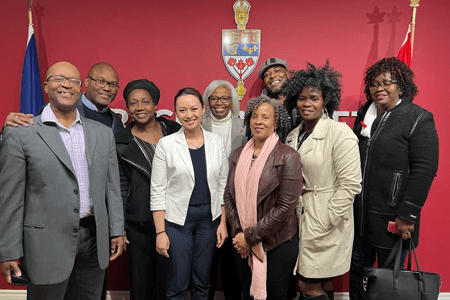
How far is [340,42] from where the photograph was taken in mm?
3182

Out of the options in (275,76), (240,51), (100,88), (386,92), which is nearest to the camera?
(386,92)

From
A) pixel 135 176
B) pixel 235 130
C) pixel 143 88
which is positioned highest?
pixel 143 88

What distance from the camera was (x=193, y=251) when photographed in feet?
7.29

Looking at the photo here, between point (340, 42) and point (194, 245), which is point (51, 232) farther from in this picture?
point (340, 42)

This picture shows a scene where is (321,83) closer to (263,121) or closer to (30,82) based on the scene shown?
(263,121)

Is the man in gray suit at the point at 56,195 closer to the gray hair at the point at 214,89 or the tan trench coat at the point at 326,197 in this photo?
the gray hair at the point at 214,89

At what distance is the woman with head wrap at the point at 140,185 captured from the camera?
2389mm

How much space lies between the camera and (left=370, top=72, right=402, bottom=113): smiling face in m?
2.32

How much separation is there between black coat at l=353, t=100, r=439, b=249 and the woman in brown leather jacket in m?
0.75

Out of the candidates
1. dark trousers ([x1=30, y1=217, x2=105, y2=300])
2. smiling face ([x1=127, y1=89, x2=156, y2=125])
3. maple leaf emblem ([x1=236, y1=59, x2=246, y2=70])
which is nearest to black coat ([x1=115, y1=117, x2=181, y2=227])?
smiling face ([x1=127, y1=89, x2=156, y2=125])

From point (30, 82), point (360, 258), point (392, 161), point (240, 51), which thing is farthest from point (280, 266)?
point (30, 82)

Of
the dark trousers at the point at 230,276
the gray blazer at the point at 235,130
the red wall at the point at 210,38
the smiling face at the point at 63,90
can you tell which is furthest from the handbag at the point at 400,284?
the smiling face at the point at 63,90

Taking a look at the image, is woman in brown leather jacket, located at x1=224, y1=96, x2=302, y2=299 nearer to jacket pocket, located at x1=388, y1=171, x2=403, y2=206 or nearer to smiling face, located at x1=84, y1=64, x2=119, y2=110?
jacket pocket, located at x1=388, y1=171, x2=403, y2=206

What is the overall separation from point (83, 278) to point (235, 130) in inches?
67.1
